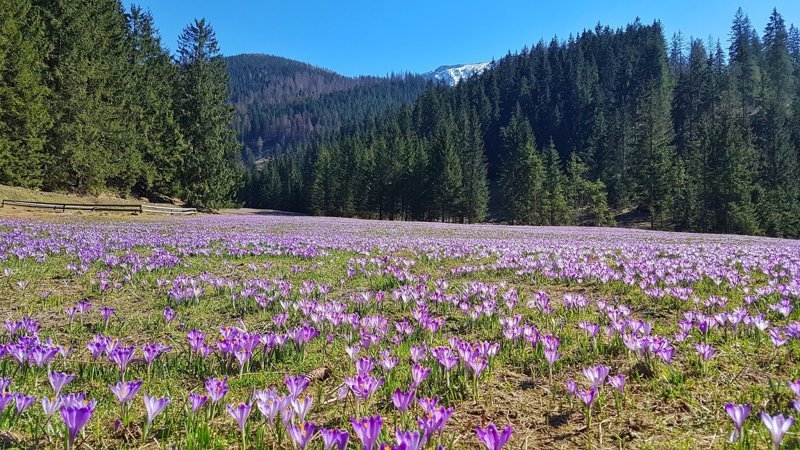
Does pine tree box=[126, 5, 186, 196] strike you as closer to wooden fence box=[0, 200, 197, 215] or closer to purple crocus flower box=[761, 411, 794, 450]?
wooden fence box=[0, 200, 197, 215]

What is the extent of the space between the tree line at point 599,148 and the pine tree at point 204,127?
38.4 meters

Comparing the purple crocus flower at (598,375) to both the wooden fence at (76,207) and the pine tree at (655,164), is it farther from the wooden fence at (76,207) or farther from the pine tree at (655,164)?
the pine tree at (655,164)

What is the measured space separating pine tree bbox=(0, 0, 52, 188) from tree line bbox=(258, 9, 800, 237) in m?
53.8

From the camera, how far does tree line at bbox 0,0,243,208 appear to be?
29984mm

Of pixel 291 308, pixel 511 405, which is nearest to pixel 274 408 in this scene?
pixel 511 405

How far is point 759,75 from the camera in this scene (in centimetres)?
10275

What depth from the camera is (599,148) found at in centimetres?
9669

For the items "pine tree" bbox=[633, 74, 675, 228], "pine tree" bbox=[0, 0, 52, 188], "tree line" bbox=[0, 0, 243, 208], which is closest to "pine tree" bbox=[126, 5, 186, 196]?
"tree line" bbox=[0, 0, 243, 208]

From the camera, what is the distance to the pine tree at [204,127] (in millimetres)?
42812

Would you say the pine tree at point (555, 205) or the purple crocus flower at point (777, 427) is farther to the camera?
the pine tree at point (555, 205)

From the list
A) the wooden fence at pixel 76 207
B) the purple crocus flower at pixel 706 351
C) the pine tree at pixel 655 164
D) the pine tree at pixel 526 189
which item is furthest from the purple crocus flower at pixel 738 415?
the pine tree at pixel 526 189

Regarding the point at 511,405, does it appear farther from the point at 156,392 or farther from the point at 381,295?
the point at 381,295

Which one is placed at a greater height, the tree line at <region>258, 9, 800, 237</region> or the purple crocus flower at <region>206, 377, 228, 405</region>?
the tree line at <region>258, 9, 800, 237</region>

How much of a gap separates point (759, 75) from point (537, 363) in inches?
5311
